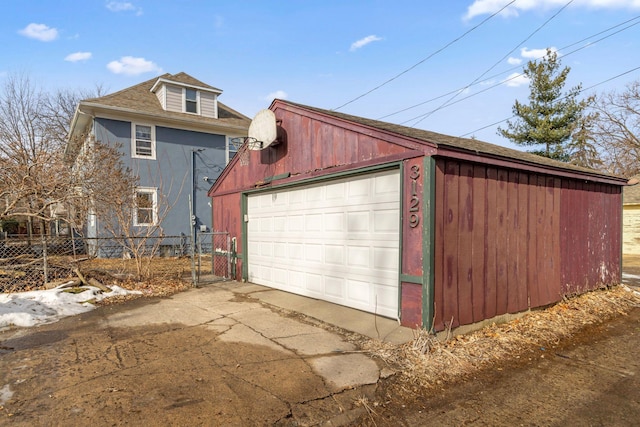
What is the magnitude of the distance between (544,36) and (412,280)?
34.9 feet

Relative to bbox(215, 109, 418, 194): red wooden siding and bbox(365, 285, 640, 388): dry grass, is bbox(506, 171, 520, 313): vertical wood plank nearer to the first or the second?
bbox(365, 285, 640, 388): dry grass

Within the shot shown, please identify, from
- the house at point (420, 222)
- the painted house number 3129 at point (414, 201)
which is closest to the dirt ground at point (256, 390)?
the house at point (420, 222)

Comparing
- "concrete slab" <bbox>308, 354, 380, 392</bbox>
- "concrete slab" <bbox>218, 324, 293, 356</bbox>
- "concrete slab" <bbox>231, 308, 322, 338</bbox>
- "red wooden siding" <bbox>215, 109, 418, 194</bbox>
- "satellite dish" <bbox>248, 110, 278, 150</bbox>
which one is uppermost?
"satellite dish" <bbox>248, 110, 278, 150</bbox>

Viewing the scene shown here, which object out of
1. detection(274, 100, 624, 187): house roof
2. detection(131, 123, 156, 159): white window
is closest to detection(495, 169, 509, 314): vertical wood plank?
detection(274, 100, 624, 187): house roof

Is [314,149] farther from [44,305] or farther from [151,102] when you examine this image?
[151,102]

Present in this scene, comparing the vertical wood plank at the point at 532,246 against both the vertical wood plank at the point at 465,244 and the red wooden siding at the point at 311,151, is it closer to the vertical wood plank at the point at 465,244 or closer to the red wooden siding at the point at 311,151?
the vertical wood plank at the point at 465,244

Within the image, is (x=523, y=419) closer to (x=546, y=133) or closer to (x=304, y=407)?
(x=304, y=407)

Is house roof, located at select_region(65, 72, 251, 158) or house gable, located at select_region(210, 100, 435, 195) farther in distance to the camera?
house roof, located at select_region(65, 72, 251, 158)

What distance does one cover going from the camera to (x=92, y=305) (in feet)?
21.2

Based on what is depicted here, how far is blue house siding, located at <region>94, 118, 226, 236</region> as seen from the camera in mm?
14023

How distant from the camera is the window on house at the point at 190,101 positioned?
52.2 feet

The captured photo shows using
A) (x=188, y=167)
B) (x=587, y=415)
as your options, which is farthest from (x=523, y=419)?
(x=188, y=167)

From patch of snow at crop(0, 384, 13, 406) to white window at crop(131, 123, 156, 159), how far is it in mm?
12462

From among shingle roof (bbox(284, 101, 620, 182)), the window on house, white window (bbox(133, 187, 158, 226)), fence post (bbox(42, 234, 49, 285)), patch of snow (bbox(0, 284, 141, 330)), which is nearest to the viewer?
shingle roof (bbox(284, 101, 620, 182))
